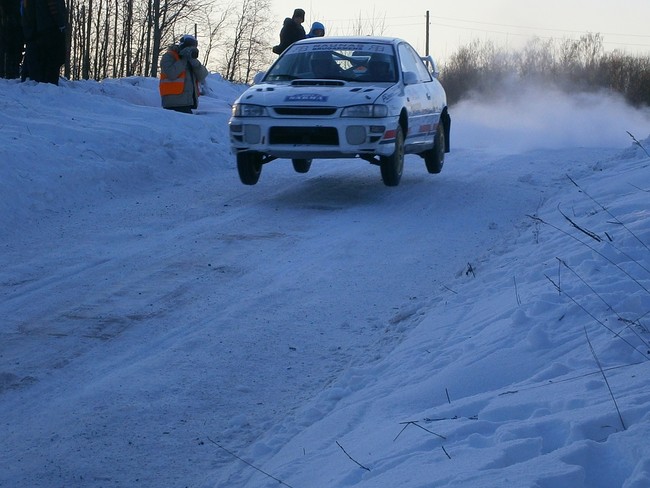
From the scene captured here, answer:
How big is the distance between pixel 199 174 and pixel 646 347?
9326 mm

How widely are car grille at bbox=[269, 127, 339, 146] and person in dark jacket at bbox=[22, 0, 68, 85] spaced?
748 cm

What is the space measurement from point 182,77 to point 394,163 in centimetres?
848

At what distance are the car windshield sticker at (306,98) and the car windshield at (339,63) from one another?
0.76m

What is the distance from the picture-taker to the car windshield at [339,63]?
11.4 m

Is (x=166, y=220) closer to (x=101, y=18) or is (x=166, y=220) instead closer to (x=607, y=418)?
(x=607, y=418)

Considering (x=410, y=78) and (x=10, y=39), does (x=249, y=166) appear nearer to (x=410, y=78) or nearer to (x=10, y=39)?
(x=410, y=78)

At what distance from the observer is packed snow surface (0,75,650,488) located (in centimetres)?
393

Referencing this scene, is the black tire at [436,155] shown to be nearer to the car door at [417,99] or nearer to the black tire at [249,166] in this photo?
the car door at [417,99]

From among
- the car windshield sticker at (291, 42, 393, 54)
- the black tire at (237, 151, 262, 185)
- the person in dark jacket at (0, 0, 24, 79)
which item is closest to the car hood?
the black tire at (237, 151, 262, 185)

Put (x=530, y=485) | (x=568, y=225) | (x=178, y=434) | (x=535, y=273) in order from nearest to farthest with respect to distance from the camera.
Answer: (x=530, y=485) < (x=178, y=434) < (x=535, y=273) < (x=568, y=225)

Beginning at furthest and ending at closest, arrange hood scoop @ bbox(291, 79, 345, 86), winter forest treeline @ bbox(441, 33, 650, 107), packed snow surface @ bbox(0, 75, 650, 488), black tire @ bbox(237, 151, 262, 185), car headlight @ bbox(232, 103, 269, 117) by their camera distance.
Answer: winter forest treeline @ bbox(441, 33, 650, 107) → black tire @ bbox(237, 151, 262, 185) → hood scoop @ bbox(291, 79, 345, 86) → car headlight @ bbox(232, 103, 269, 117) → packed snow surface @ bbox(0, 75, 650, 488)

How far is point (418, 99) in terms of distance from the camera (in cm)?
1193

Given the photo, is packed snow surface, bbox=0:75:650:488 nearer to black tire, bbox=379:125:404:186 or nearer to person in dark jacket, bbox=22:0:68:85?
black tire, bbox=379:125:404:186

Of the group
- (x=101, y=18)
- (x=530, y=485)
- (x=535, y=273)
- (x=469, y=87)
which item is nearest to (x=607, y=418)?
(x=530, y=485)
